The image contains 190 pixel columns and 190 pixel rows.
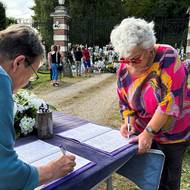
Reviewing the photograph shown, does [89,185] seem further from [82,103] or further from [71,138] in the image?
[82,103]

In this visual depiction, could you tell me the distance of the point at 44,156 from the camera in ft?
5.54

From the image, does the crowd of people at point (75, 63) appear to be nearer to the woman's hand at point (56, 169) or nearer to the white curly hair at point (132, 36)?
the white curly hair at point (132, 36)

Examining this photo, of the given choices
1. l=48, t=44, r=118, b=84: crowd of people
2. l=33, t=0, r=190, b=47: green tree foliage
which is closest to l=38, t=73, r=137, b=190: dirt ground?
l=48, t=44, r=118, b=84: crowd of people

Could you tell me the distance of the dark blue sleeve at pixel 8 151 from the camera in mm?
1067

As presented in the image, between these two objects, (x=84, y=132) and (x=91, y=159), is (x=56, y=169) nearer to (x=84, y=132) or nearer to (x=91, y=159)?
(x=91, y=159)

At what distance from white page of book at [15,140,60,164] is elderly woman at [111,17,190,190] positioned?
57 centimetres

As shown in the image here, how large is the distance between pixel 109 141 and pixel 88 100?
6125 mm

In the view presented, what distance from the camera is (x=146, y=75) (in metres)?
2.07

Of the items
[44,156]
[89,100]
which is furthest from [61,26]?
[44,156]

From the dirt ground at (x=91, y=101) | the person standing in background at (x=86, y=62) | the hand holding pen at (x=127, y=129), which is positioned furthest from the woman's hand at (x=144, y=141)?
the person standing in background at (x=86, y=62)

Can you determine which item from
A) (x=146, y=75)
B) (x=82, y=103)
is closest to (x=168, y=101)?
(x=146, y=75)

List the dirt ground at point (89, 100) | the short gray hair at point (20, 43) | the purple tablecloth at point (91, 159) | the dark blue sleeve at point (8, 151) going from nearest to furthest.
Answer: the dark blue sleeve at point (8, 151) < the short gray hair at point (20, 43) < the purple tablecloth at point (91, 159) < the dirt ground at point (89, 100)

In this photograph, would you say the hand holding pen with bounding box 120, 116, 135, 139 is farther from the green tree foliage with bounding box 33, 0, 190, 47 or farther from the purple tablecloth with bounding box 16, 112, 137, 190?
the green tree foliage with bounding box 33, 0, 190, 47

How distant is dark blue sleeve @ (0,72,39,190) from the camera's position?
1.07m
